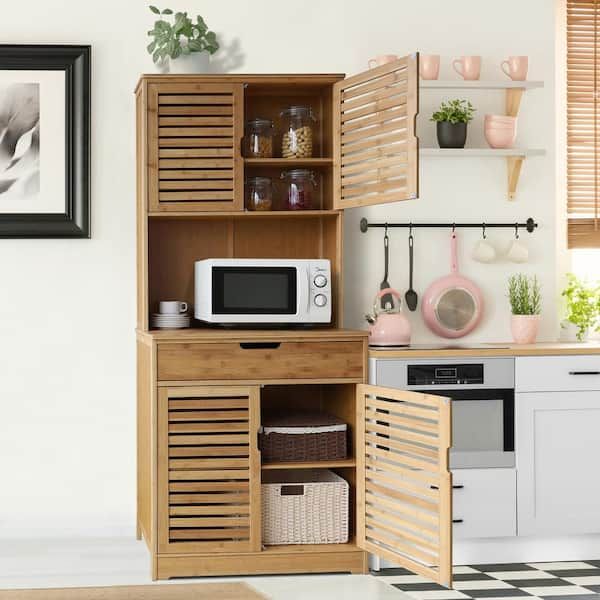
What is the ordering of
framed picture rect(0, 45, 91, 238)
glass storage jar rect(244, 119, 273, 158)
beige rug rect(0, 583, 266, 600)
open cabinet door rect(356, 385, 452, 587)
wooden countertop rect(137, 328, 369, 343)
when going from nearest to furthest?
beige rug rect(0, 583, 266, 600), open cabinet door rect(356, 385, 452, 587), wooden countertop rect(137, 328, 369, 343), glass storage jar rect(244, 119, 273, 158), framed picture rect(0, 45, 91, 238)

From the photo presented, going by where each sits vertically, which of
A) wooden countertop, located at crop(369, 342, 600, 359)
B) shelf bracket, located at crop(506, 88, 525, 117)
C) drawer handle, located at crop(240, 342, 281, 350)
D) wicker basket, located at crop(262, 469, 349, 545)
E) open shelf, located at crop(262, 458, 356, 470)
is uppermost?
shelf bracket, located at crop(506, 88, 525, 117)

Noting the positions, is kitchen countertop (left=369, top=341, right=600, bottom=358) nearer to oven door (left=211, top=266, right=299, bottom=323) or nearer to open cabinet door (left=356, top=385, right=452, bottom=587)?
open cabinet door (left=356, top=385, right=452, bottom=587)

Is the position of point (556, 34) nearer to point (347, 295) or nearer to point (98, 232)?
point (347, 295)

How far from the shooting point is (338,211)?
3.81 m

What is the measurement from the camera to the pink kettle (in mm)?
3807

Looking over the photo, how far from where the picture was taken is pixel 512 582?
141 inches

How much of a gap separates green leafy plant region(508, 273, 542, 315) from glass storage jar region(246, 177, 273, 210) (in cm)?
107

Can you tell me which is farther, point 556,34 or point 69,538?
point 556,34

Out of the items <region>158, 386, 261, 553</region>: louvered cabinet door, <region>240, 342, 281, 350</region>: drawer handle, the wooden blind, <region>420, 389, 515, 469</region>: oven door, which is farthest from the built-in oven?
the wooden blind

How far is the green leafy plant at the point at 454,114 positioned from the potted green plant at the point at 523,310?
2.25 ft

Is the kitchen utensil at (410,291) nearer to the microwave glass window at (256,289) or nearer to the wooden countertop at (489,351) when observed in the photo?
the wooden countertop at (489,351)

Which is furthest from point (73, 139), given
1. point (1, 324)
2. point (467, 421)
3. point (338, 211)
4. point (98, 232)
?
point (467, 421)

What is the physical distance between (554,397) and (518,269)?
0.66 m

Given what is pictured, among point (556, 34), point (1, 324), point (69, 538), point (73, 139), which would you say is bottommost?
point (69, 538)
